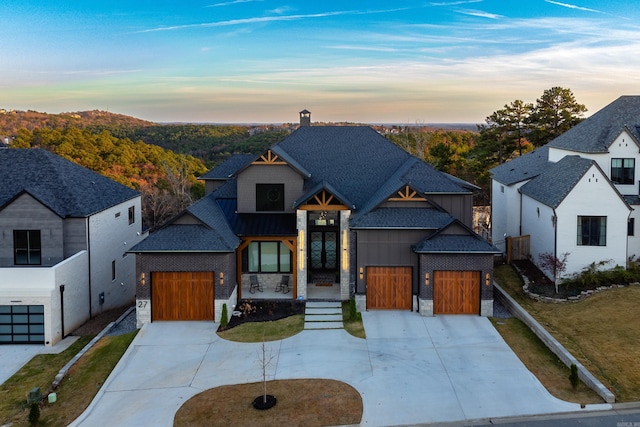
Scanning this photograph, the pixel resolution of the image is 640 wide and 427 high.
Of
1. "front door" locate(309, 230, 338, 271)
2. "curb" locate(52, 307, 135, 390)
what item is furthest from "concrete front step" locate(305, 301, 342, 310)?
"curb" locate(52, 307, 135, 390)

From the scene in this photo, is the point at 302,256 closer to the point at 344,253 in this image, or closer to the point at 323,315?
the point at 344,253

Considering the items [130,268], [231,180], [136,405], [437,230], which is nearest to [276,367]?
[136,405]

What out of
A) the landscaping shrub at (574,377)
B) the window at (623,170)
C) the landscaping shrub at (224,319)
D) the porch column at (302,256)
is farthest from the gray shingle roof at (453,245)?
the window at (623,170)

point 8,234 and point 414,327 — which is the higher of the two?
point 8,234

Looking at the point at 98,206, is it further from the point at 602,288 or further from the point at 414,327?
the point at 602,288

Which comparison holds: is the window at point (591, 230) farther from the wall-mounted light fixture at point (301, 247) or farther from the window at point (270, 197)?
the window at point (270, 197)

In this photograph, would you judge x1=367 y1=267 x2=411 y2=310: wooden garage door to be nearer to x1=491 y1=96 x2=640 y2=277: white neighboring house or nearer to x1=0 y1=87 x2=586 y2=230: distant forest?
x1=491 y1=96 x2=640 y2=277: white neighboring house
